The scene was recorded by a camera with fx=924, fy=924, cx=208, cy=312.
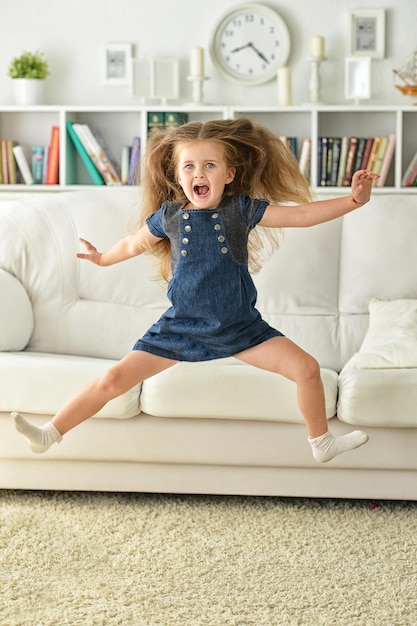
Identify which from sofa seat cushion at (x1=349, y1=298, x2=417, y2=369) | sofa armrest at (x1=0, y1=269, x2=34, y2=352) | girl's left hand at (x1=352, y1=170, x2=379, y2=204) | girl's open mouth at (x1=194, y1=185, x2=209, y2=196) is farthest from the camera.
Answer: sofa armrest at (x1=0, y1=269, x2=34, y2=352)

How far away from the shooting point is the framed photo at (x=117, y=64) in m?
4.70

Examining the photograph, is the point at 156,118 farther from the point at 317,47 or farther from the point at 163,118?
the point at 317,47

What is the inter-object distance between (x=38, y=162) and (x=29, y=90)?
360 mm

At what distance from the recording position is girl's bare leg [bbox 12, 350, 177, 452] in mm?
2373

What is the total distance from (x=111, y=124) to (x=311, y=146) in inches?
41.7

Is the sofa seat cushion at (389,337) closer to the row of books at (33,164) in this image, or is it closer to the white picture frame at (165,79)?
the white picture frame at (165,79)

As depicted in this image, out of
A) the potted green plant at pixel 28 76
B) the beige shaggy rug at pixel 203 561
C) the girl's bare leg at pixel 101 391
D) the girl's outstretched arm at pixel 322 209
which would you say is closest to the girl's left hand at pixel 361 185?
the girl's outstretched arm at pixel 322 209

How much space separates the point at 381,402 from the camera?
101 inches

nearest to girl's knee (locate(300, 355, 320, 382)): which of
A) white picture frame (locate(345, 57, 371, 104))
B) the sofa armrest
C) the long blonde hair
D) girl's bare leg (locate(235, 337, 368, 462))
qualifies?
girl's bare leg (locate(235, 337, 368, 462))

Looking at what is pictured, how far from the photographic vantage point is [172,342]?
7.80ft

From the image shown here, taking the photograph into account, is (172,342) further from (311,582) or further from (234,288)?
(311,582)

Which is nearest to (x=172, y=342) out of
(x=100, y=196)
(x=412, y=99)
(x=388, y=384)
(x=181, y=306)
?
(x=181, y=306)

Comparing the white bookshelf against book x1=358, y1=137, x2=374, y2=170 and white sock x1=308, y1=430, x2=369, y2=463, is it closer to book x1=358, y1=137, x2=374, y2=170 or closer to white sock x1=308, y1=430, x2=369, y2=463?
book x1=358, y1=137, x2=374, y2=170

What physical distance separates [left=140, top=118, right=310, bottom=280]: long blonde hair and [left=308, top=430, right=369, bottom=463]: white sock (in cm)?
62
